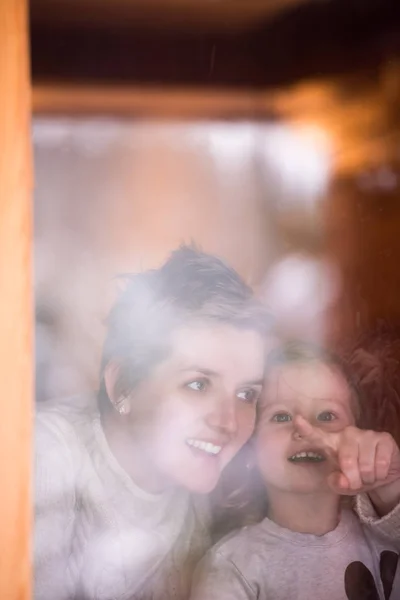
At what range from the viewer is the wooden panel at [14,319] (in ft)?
2.97

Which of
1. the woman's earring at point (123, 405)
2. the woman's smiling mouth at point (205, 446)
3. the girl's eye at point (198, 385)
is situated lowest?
the woman's smiling mouth at point (205, 446)

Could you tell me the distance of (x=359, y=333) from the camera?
1.06 meters

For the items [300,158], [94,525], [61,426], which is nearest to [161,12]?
[300,158]

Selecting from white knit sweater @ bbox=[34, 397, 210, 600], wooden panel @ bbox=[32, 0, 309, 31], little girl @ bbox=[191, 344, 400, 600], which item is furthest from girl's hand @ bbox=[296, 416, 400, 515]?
wooden panel @ bbox=[32, 0, 309, 31]

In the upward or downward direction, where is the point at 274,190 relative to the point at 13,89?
downward

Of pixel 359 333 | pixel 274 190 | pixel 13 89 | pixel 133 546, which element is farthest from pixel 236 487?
pixel 13 89

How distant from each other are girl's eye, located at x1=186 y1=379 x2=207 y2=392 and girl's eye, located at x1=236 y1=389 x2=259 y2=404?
0.05 meters

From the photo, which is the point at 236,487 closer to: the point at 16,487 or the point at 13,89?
the point at 16,487

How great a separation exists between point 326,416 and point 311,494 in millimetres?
113

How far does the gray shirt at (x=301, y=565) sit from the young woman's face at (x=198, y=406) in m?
0.10

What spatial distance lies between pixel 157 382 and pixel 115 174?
0.29 metres

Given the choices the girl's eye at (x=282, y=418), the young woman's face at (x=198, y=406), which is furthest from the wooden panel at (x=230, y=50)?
the girl's eye at (x=282, y=418)

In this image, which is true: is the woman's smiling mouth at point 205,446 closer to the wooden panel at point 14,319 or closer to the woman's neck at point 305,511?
the woman's neck at point 305,511

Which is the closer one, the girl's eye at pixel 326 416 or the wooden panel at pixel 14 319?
the wooden panel at pixel 14 319
